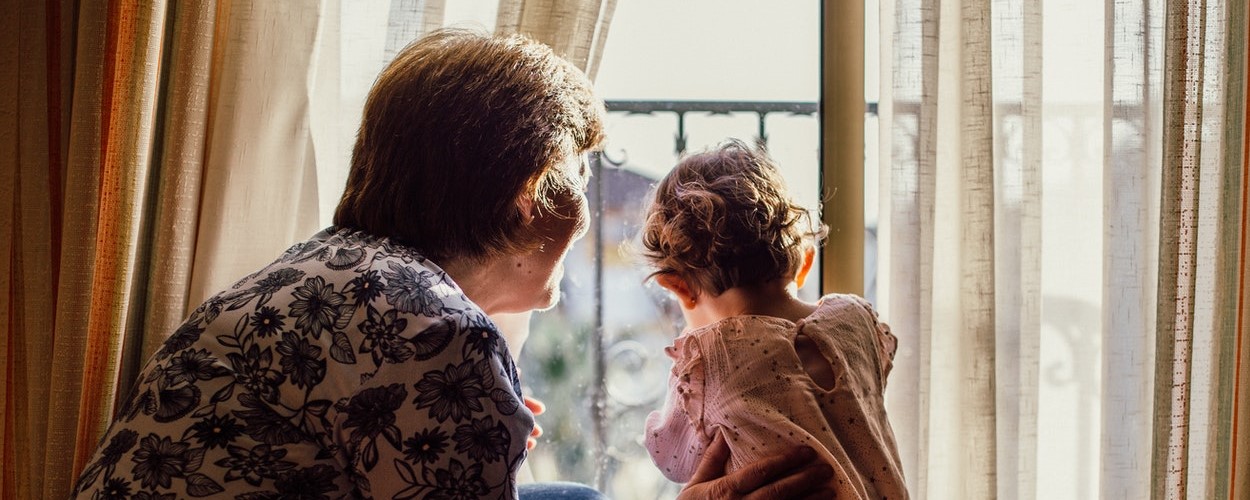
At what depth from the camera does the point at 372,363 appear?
2.98ft

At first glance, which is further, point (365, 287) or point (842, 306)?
point (842, 306)

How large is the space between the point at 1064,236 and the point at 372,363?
1.23 metres

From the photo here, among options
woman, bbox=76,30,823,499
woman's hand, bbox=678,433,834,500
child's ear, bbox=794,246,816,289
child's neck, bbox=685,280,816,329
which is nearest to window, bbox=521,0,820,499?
child's ear, bbox=794,246,816,289

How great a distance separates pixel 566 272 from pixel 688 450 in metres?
0.48

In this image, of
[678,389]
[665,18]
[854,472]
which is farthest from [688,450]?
[665,18]

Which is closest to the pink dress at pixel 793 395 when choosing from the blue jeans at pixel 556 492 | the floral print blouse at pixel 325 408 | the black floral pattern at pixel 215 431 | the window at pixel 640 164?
the blue jeans at pixel 556 492

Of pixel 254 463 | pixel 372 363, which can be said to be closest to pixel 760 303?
pixel 372 363

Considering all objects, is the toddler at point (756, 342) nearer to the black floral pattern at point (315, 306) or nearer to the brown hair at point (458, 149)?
the brown hair at point (458, 149)

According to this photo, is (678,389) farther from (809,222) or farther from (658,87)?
(658,87)

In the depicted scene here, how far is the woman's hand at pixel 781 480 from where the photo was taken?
4.01 ft

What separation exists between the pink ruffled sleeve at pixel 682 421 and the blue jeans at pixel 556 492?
127mm

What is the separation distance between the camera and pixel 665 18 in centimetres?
→ 171

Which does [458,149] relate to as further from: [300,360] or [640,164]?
[640,164]

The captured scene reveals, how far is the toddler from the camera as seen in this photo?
1.28 m
